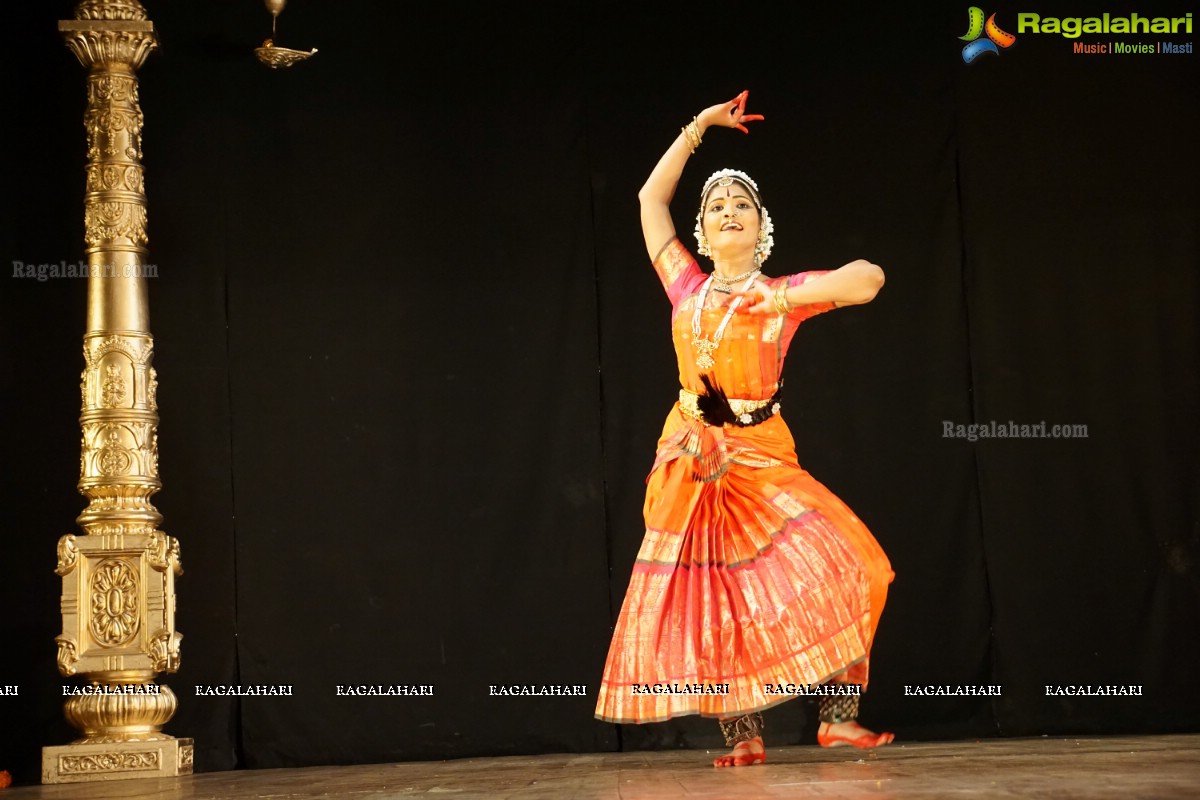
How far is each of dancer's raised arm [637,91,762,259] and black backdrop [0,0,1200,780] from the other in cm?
53

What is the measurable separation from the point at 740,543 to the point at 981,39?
2.49 m

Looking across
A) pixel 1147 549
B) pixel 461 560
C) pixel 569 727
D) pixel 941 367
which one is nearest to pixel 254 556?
pixel 461 560

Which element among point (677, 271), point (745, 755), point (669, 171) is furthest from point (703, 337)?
point (745, 755)

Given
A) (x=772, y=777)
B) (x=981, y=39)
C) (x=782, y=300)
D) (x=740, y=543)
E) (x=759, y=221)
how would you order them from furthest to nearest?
(x=981, y=39), (x=759, y=221), (x=782, y=300), (x=740, y=543), (x=772, y=777)

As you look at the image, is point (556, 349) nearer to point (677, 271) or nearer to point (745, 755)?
point (677, 271)

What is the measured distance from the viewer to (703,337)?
187 inches

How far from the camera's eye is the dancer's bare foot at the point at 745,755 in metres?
4.37

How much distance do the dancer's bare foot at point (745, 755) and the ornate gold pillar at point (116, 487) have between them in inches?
75.6

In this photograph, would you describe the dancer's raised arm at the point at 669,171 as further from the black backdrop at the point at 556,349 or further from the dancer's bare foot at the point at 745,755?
the dancer's bare foot at the point at 745,755

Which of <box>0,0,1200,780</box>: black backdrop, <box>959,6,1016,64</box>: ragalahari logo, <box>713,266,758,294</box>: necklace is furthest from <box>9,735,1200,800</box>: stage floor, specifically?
<box>959,6,1016,64</box>: ragalahari logo

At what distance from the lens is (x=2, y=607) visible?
5309mm

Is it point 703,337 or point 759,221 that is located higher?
point 759,221

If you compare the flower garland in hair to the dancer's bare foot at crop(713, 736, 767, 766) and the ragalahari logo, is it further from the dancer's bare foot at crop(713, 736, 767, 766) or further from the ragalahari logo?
the dancer's bare foot at crop(713, 736, 767, 766)

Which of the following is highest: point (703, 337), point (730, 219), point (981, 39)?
point (981, 39)
